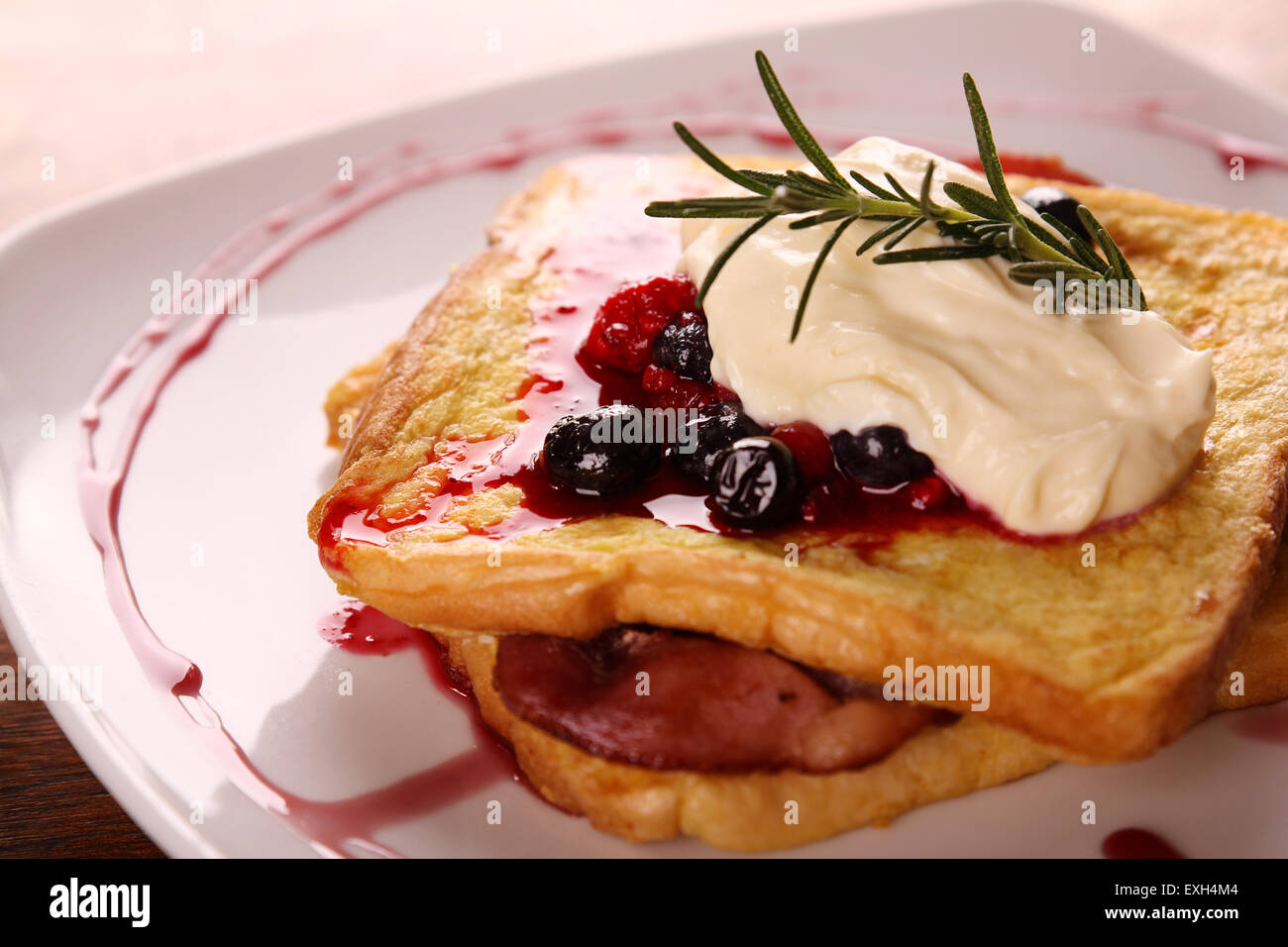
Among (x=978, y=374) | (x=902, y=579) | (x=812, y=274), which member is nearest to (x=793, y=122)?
(x=812, y=274)

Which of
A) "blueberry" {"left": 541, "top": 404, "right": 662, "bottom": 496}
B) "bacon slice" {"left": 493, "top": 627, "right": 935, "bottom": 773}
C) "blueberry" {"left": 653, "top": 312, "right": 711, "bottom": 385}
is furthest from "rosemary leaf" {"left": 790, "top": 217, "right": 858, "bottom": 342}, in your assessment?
"bacon slice" {"left": 493, "top": 627, "right": 935, "bottom": 773}

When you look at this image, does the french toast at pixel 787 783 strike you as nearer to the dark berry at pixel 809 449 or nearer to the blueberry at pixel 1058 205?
the dark berry at pixel 809 449

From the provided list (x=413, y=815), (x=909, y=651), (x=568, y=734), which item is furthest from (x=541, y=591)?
(x=909, y=651)

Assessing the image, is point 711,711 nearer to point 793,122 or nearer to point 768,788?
point 768,788

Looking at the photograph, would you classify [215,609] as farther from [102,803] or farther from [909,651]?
[909,651]

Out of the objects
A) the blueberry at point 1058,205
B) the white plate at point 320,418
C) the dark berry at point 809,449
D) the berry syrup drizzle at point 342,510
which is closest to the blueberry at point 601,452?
the berry syrup drizzle at point 342,510

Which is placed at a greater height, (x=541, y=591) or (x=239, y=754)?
(x=541, y=591)
